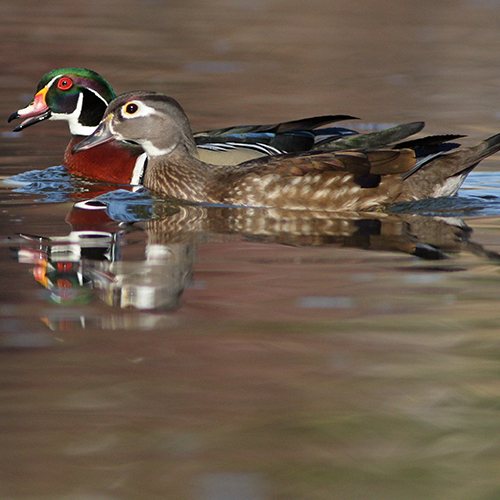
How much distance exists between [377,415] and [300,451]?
1.28 ft

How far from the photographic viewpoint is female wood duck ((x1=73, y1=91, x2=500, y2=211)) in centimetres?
696

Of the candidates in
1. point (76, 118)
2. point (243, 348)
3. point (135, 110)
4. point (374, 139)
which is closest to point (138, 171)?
point (135, 110)

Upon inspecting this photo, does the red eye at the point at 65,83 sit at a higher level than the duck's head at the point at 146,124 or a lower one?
higher

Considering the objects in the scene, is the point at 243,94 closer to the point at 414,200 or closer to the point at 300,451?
the point at 414,200

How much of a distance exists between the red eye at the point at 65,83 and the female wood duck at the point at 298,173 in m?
1.93

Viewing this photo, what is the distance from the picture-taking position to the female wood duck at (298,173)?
696 centimetres

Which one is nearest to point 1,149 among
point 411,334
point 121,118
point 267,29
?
point 121,118

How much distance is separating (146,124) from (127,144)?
1.18m

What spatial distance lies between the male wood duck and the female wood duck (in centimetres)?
44

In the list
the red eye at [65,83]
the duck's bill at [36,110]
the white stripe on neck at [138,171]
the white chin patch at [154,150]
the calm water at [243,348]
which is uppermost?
the red eye at [65,83]

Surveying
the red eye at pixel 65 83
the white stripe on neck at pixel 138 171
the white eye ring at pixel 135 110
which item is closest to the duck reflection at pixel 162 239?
the white eye ring at pixel 135 110

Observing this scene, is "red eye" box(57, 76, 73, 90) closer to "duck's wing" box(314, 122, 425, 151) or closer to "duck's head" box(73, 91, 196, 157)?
"duck's head" box(73, 91, 196, 157)

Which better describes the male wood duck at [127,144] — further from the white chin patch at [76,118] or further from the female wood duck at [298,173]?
the female wood duck at [298,173]

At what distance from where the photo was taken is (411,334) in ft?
14.2
